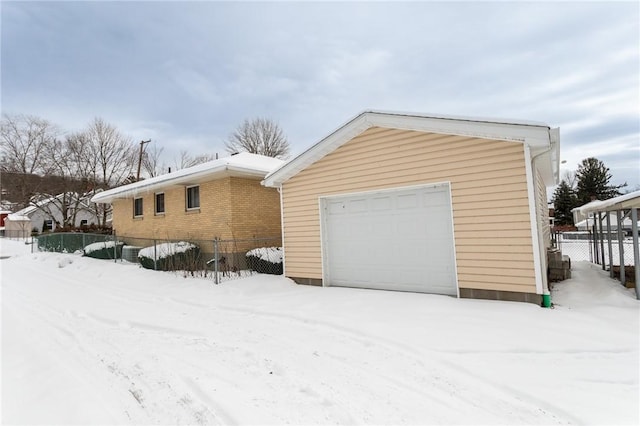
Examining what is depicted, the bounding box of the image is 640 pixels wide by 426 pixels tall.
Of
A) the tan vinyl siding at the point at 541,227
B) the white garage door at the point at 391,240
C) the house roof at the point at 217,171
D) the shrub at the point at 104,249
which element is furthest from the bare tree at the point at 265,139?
the tan vinyl siding at the point at 541,227

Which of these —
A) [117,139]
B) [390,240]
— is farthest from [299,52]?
[117,139]

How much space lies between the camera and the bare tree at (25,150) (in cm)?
2958

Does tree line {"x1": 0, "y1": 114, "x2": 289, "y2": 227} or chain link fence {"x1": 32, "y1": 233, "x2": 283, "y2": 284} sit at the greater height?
tree line {"x1": 0, "y1": 114, "x2": 289, "y2": 227}

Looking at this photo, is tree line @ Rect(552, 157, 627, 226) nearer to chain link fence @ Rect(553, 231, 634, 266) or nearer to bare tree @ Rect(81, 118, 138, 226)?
chain link fence @ Rect(553, 231, 634, 266)

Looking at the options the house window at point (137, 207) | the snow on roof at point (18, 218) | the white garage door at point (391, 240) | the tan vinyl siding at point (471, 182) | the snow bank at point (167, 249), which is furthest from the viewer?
the snow on roof at point (18, 218)

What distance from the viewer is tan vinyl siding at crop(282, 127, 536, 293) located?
572 cm

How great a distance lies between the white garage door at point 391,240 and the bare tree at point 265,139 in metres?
24.4

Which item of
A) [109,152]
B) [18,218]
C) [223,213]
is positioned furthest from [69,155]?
[223,213]

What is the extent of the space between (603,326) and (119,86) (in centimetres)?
1831

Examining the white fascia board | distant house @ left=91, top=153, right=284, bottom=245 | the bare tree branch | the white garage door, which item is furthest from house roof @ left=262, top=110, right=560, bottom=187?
the bare tree branch

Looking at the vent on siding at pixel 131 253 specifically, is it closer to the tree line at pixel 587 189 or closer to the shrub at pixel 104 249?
the shrub at pixel 104 249

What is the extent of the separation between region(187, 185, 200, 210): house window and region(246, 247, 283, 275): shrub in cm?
391

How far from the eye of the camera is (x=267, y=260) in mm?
9961

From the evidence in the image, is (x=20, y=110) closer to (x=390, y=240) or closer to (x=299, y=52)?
(x=299, y=52)
